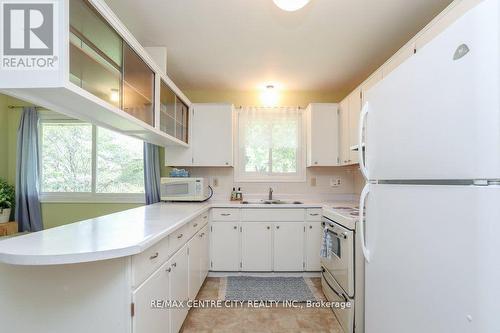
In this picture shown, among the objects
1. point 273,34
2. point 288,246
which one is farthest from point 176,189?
point 273,34

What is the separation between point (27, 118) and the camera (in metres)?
3.55

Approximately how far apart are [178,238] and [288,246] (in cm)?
163

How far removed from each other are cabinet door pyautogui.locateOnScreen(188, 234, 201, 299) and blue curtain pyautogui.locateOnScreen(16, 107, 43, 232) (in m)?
2.76

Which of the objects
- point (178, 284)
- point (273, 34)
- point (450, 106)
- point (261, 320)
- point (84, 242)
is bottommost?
point (261, 320)

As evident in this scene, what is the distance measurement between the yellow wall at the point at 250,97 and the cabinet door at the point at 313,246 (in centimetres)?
182

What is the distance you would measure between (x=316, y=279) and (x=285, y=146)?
182cm

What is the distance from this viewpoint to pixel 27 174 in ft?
11.6

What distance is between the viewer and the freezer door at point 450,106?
0.69 meters

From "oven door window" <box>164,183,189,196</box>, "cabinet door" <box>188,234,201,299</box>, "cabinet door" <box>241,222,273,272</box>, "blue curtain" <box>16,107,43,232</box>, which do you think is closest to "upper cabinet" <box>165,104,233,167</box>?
"oven door window" <box>164,183,189,196</box>

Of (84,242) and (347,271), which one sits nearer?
(84,242)

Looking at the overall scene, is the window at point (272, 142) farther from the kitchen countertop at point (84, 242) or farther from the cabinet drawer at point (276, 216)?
the kitchen countertop at point (84, 242)

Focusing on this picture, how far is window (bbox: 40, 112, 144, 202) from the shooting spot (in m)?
3.70

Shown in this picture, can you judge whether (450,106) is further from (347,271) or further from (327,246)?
(327,246)

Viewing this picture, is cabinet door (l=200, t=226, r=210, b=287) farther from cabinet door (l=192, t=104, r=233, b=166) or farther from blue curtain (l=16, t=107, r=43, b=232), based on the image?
blue curtain (l=16, t=107, r=43, b=232)
